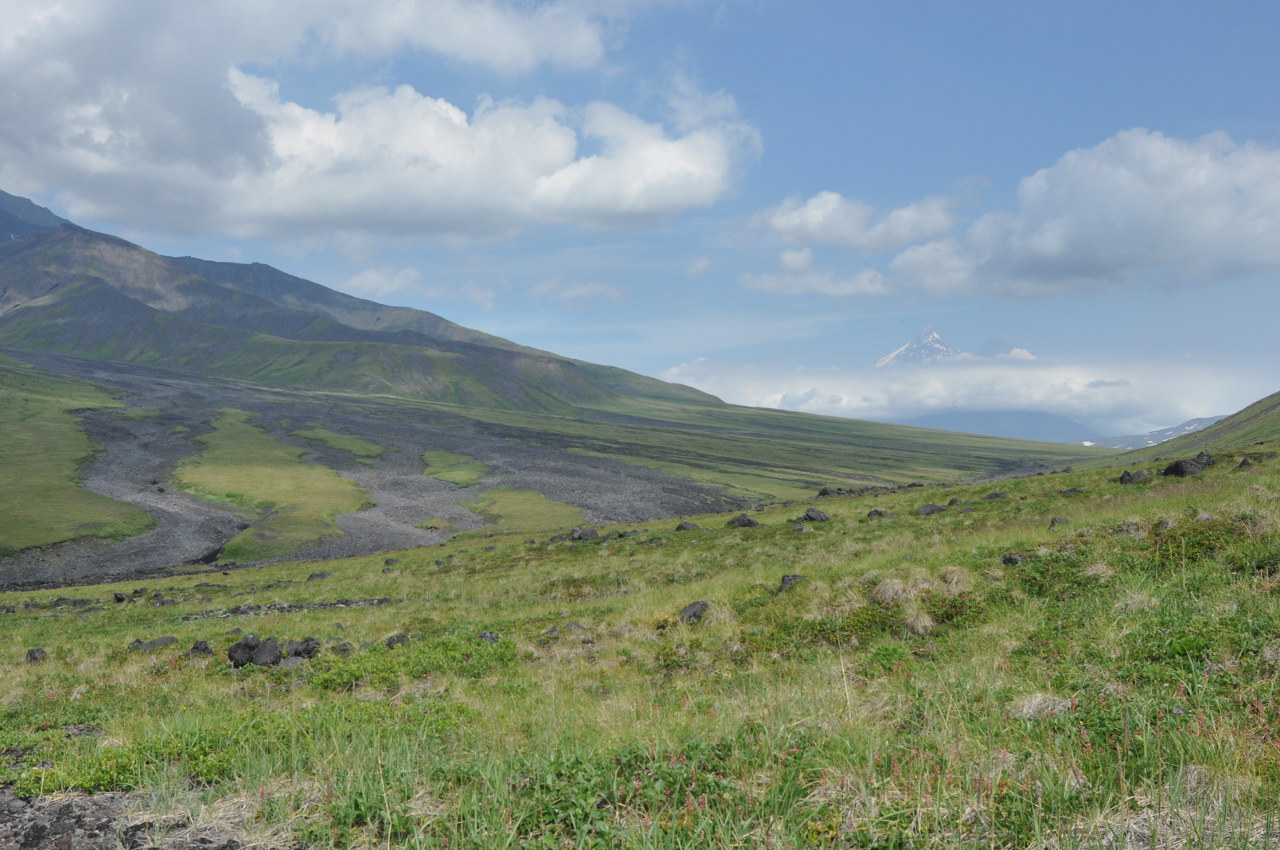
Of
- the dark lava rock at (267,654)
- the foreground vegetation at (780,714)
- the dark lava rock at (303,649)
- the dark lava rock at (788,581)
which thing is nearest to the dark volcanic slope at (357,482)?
the dark lava rock at (267,654)

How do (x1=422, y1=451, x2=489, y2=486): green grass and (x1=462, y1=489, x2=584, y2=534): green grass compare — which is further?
(x1=422, y1=451, x2=489, y2=486): green grass

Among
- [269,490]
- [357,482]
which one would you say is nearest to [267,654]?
[269,490]

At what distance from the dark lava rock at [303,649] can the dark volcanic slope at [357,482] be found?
59585 mm

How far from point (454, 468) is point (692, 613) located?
130 m

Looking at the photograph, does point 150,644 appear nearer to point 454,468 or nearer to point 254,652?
point 254,652

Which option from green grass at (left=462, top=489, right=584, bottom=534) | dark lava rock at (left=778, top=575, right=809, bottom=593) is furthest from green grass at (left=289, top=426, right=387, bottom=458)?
dark lava rock at (left=778, top=575, right=809, bottom=593)

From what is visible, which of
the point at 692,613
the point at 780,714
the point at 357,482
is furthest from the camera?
the point at 357,482

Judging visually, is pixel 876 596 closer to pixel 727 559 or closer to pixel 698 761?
pixel 698 761

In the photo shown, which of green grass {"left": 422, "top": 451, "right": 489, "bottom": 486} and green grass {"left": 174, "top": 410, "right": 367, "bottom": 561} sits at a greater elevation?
green grass {"left": 422, "top": 451, "right": 489, "bottom": 486}

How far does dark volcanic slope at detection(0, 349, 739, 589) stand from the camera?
72.7 metres

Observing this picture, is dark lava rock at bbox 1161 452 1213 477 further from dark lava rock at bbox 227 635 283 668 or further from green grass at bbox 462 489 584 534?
green grass at bbox 462 489 584 534

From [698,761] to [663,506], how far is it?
10522 centimetres

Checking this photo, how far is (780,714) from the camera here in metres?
7.57

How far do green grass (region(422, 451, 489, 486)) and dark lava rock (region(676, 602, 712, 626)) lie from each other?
111265 millimetres
